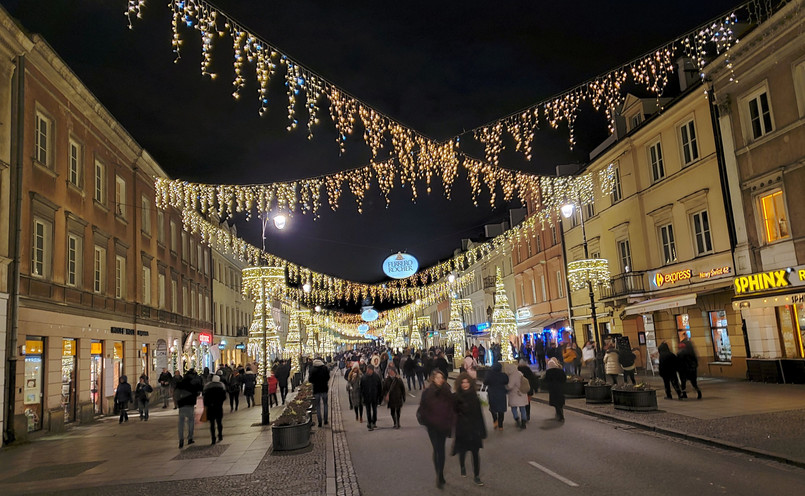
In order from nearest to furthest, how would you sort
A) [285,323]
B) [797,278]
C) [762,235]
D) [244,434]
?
1. [244,434]
2. [797,278]
3. [762,235]
4. [285,323]

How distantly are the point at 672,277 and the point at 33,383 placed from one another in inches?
971

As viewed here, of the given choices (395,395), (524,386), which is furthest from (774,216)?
(395,395)

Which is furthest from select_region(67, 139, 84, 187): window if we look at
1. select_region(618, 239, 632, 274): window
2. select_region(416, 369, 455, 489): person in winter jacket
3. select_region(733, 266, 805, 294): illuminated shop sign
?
select_region(618, 239, 632, 274): window

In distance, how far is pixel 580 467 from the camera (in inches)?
390

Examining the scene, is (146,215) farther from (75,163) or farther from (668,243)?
(668,243)

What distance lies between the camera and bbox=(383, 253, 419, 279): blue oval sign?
27234mm

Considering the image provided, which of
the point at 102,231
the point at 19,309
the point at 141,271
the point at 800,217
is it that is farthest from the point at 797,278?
the point at 141,271

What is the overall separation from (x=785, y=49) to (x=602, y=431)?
1428cm

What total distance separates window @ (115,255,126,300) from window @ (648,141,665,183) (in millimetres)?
24469

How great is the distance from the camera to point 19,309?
1692 centimetres

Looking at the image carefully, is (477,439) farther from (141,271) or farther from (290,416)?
(141,271)

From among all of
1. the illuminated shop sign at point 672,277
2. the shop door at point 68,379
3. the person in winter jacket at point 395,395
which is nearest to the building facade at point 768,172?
the illuminated shop sign at point 672,277

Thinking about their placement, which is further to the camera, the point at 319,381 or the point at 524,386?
the point at 319,381

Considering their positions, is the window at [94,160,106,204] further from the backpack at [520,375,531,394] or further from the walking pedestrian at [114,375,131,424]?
the backpack at [520,375,531,394]
